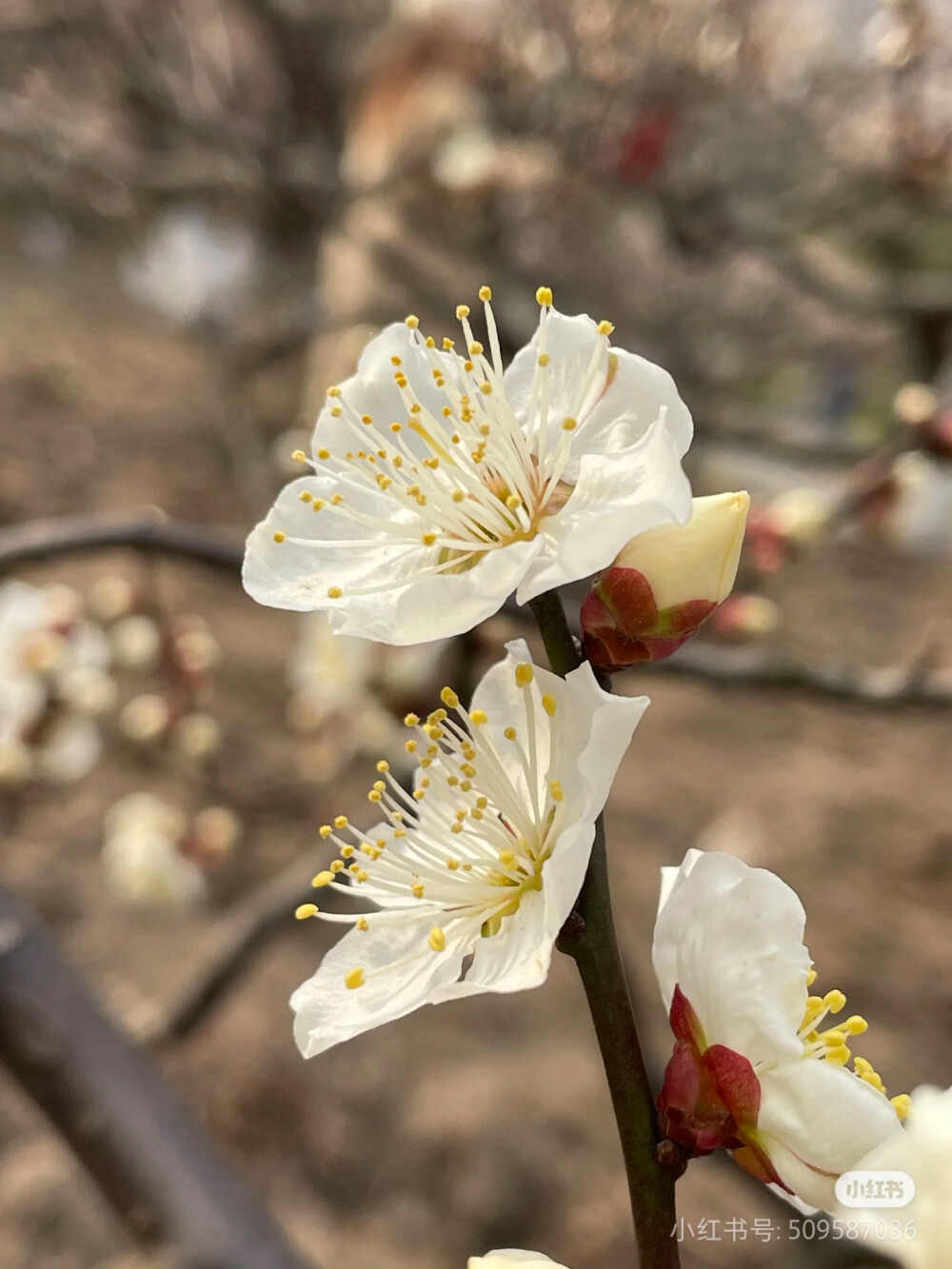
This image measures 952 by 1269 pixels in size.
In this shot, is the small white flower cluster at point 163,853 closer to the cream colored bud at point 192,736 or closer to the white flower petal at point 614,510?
the cream colored bud at point 192,736

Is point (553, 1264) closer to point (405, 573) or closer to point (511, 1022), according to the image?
point (405, 573)

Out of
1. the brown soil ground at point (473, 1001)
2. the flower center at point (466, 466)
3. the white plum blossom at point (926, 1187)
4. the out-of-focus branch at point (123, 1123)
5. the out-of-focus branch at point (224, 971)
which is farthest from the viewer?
the brown soil ground at point (473, 1001)

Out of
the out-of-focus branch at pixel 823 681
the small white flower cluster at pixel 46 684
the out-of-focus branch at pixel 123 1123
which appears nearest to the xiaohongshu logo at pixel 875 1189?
the out-of-focus branch at pixel 123 1123

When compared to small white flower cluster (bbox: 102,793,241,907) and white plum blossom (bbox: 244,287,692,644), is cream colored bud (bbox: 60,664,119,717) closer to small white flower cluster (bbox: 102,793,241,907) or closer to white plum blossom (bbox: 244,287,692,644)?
small white flower cluster (bbox: 102,793,241,907)

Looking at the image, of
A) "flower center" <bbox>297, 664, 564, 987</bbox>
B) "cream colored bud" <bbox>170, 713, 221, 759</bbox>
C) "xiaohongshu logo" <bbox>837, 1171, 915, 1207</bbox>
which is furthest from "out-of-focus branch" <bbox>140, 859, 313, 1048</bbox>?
A: "xiaohongshu logo" <bbox>837, 1171, 915, 1207</bbox>

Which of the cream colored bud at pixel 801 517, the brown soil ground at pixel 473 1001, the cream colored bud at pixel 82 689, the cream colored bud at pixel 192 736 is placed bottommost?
the brown soil ground at pixel 473 1001

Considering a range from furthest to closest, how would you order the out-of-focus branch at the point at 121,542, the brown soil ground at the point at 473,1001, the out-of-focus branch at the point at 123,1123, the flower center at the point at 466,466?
the brown soil ground at the point at 473,1001
the out-of-focus branch at the point at 121,542
the out-of-focus branch at the point at 123,1123
the flower center at the point at 466,466

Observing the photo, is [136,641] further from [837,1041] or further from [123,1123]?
[837,1041]

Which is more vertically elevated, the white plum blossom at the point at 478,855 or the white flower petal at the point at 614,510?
the white flower petal at the point at 614,510
